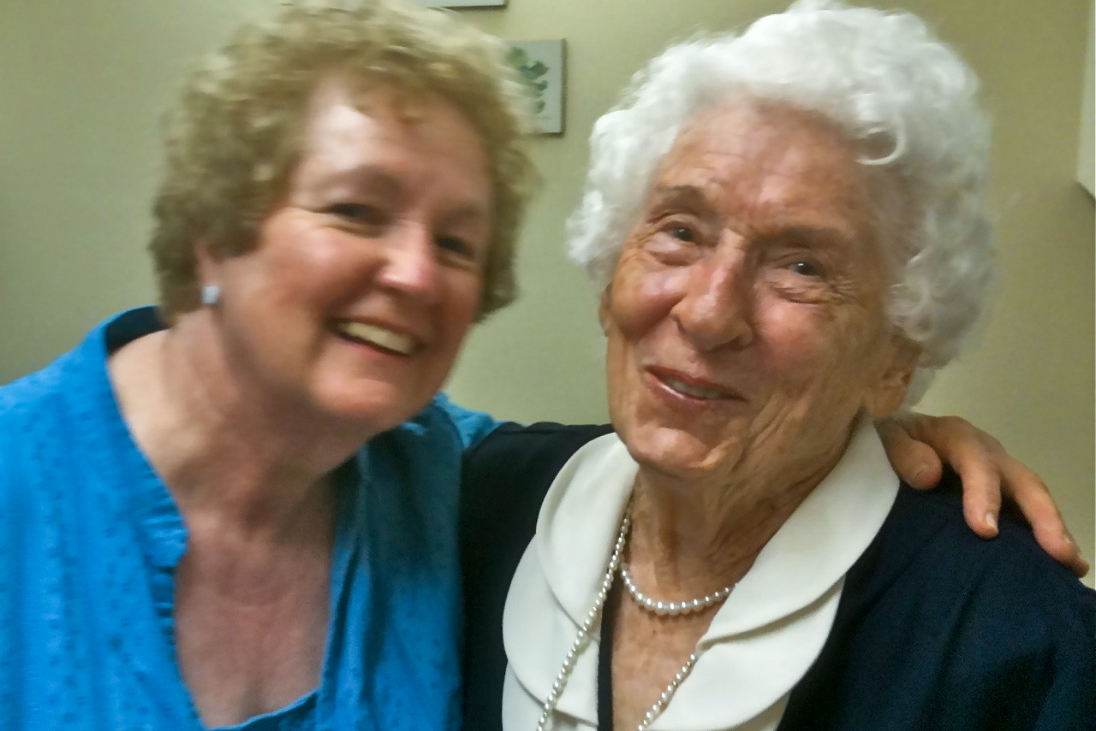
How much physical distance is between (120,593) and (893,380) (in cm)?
99

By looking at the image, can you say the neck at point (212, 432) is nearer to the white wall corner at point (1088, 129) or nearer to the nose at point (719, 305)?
the nose at point (719, 305)

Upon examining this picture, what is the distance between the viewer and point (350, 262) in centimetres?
90

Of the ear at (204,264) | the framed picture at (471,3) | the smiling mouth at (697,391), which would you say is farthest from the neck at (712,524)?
the framed picture at (471,3)

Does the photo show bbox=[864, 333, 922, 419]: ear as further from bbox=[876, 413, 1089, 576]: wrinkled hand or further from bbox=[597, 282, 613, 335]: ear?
bbox=[597, 282, 613, 335]: ear

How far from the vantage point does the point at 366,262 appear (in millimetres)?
905

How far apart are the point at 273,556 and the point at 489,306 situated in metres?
0.47

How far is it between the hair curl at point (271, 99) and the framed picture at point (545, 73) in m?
0.83

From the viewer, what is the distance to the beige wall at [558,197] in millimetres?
1730

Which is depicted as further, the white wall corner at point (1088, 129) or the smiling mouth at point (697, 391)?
the white wall corner at point (1088, 129)

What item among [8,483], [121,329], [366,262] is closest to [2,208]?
[121,329]

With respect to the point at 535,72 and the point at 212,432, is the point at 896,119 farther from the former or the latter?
the point at 535,72

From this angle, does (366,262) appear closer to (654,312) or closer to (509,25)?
(654,312)

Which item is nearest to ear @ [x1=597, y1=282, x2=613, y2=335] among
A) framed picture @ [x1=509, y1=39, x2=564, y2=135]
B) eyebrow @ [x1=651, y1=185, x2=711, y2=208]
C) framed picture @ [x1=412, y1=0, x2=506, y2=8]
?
eyebrow @ [x1=651, y1=185, x2=711, y2=208]

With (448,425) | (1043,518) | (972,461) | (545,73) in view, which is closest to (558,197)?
(545,73)
